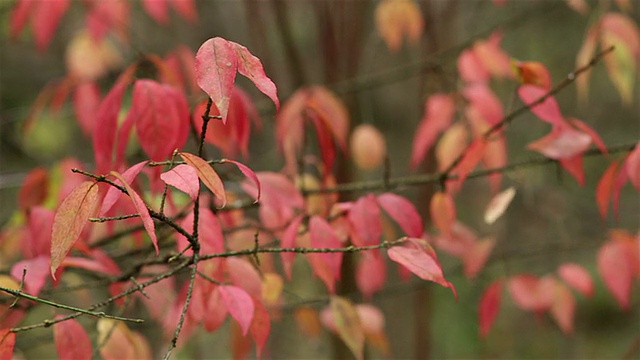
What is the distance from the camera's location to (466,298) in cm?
302

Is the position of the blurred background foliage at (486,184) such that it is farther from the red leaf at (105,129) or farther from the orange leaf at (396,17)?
the red leaf at (105,129)

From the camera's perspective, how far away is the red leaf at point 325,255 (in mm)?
937

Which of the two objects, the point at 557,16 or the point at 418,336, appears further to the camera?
the point at 557,16

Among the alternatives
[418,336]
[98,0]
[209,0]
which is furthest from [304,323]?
[209,0]

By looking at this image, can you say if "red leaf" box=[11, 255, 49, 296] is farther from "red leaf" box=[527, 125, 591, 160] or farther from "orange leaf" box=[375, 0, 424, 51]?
"orange leaf" box=[375, 0, 424, 51]

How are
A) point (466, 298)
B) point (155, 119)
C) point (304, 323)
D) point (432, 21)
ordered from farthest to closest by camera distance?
1. point (466, 298)
2. point (432, 21)
3. point (304, 323)
4. point (155, 119)

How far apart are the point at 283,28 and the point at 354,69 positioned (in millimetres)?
254

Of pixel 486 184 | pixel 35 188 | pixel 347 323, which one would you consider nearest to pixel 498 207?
pixel 347 323

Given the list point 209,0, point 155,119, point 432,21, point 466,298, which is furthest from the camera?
point 209,0

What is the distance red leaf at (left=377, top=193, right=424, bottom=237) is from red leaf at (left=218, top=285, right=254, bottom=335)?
273 millimetres

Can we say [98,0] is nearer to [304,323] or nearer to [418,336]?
[304,323]

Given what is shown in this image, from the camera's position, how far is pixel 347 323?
1.05 metres

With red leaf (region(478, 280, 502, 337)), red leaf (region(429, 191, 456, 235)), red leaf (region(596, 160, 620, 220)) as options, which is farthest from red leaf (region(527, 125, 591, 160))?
red leaf (region(478, 280, 502, 337))

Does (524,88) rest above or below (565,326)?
above
